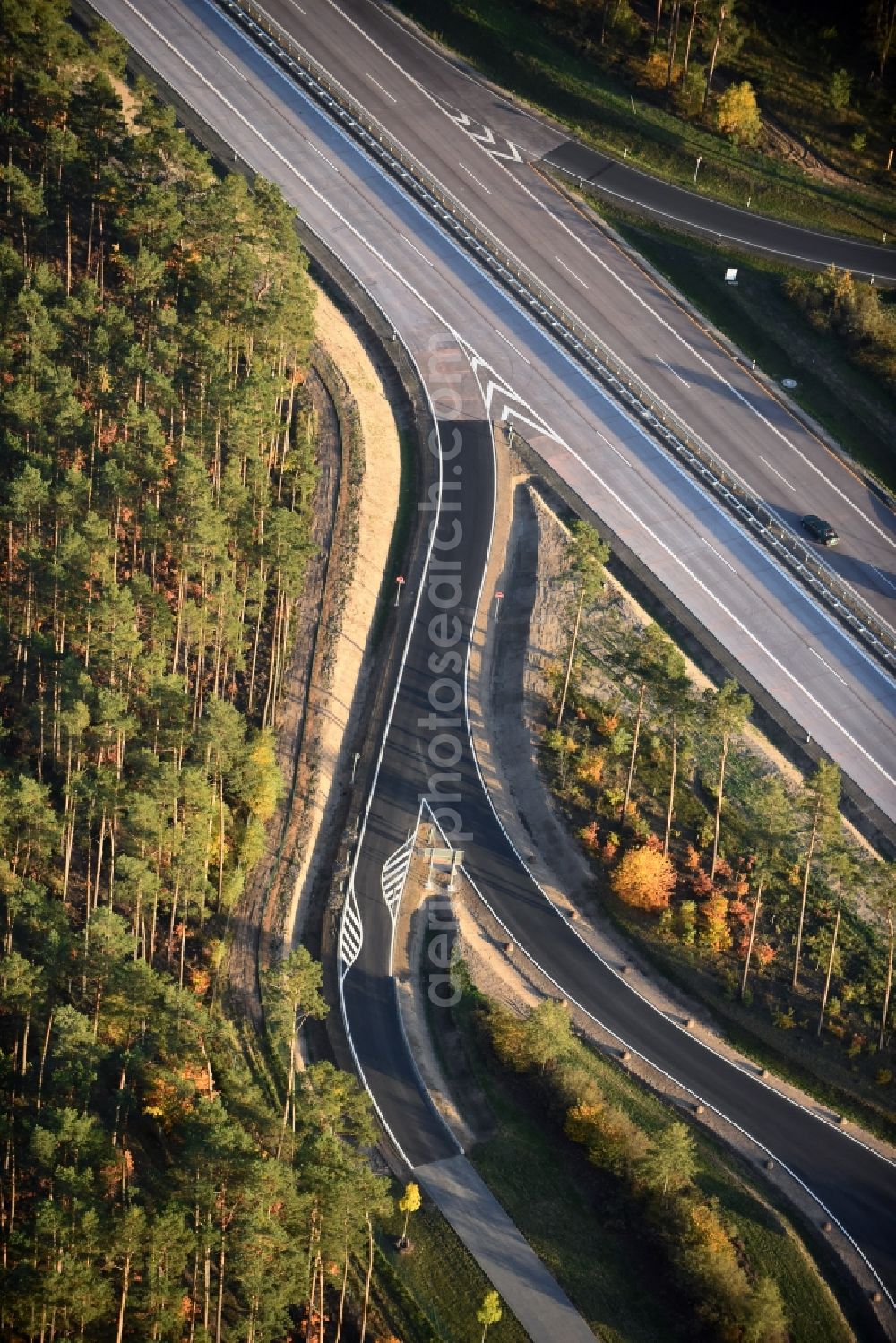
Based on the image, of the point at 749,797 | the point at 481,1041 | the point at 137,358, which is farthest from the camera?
the point at 137,358

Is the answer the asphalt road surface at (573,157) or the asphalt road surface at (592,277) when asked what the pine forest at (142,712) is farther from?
the asphalt road surface at (573,157)

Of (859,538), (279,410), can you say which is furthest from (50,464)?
(859,538)

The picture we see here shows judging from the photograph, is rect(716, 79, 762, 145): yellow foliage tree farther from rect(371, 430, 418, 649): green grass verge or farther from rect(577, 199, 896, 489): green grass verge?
rect(371, 430, 418, 649): green grass verge

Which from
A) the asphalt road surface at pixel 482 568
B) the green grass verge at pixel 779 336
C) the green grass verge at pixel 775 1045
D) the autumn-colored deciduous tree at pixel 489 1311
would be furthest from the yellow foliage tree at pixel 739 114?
the autumn-colored deciduous tree at pixel 489 1311

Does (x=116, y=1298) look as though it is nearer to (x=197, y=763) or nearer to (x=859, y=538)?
(x=197, y=763)

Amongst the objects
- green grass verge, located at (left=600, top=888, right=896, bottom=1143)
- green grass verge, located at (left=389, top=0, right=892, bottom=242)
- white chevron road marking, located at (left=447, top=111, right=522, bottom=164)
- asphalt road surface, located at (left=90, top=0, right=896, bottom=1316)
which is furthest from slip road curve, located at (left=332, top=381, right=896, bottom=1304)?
green grass verge, located at (left=389, top=0, right=892, bottom=242)

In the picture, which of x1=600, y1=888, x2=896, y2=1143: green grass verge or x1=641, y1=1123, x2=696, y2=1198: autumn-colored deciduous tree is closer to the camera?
x1=641, y1=1123, x2=696, y2=1198: autumn-colored deciduous tree
